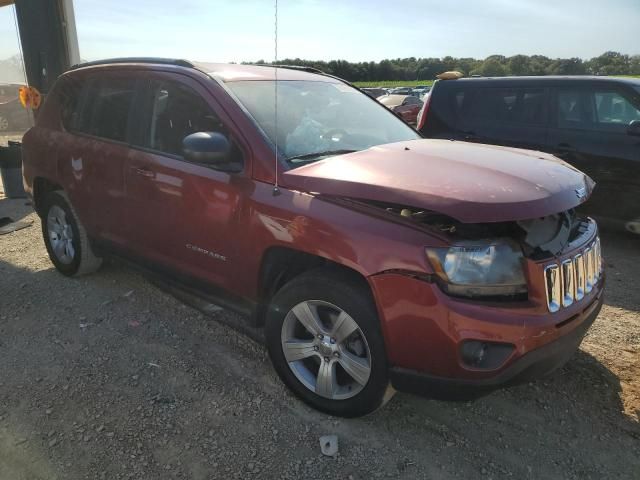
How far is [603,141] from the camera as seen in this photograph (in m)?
5.35

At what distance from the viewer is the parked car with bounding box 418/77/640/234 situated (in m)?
5.23

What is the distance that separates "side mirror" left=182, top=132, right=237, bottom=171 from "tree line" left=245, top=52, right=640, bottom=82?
111 centimetres

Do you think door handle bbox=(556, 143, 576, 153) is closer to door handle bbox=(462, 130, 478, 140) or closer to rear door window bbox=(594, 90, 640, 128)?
rear door window bbox=(594, 90, 640, 128)

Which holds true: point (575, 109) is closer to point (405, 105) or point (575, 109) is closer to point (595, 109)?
point (595, 109)

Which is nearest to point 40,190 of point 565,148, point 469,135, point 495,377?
point 495,377

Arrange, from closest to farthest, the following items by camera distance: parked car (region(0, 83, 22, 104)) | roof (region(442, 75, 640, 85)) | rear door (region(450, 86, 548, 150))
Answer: roof (region(442, 75, 640, 85)) < rear door (region(450, 86, 548, 150)) < parked car (region(0, 83, 22, 104))

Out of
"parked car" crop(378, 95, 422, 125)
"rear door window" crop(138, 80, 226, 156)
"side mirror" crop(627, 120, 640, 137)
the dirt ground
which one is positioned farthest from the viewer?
→ "parked car" crop(378, 95, 422, 125)

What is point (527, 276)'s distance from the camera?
7.13 ft

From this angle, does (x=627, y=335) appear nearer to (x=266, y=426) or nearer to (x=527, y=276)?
(x=527, y=276)

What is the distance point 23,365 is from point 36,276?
167 cm

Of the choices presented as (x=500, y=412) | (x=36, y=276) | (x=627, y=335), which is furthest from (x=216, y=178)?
(x=627, y=335)

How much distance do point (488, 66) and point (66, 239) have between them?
1424cm

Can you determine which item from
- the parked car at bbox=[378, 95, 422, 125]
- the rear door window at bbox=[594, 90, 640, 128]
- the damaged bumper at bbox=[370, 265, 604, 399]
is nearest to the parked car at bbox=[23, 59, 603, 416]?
Result: the damaged bumper at bbox=[370, 265, 604, 399]

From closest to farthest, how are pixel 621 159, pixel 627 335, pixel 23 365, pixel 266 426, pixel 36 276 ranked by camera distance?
pixel 266 426 < pixel 23 365 < pixel 627 335 < pixel 36 276 < pixel 621 159
